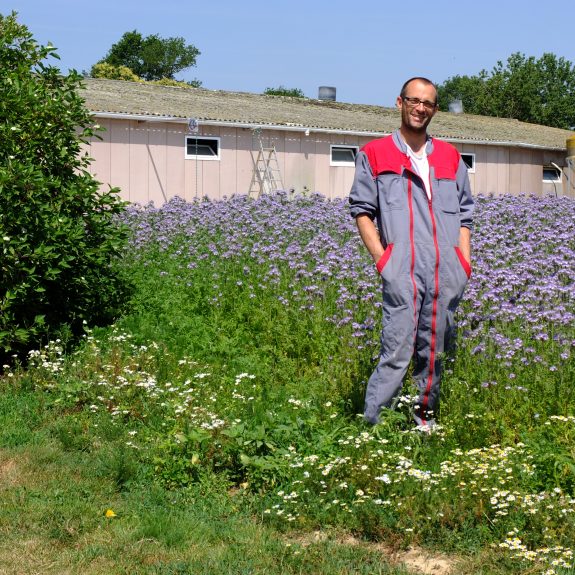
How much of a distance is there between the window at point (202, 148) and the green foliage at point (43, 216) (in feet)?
39.9

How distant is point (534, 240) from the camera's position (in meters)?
10.0

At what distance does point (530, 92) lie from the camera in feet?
218

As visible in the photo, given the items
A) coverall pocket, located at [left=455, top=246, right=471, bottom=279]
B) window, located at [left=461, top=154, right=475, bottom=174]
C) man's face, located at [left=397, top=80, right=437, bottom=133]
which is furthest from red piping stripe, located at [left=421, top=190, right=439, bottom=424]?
window, located at [left=461, top=154, right=475, bottom=174]

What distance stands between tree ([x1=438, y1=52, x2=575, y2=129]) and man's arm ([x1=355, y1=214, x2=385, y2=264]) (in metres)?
63.4

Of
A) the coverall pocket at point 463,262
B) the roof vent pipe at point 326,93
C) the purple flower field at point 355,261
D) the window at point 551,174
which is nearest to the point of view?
the coverall pocket at point 463,262

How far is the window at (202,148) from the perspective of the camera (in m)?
22.5

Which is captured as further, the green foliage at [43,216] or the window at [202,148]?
the window at [202,148]

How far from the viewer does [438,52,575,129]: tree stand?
6662cm

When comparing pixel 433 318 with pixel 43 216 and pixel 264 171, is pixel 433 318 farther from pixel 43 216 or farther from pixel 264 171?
pixel 264 171

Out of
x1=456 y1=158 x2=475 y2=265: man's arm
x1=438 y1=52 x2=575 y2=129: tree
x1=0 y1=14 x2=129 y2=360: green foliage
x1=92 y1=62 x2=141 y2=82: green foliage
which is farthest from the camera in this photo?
x1=438 y1=52 x2=575 y2=129: tree

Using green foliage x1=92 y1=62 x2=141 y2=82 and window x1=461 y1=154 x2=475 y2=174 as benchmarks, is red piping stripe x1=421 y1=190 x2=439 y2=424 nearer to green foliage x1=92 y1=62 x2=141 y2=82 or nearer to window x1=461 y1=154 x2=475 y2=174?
window x1=461 y1=154 x2=475 y2=174

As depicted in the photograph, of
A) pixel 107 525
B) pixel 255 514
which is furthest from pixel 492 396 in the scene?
pixel 107 525

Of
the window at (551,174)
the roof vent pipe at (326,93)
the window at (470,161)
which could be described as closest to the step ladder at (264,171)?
the window at (470,161)

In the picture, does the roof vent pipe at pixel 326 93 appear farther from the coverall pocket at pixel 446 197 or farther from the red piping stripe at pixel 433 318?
the red piping stripe at pixel 433 318
